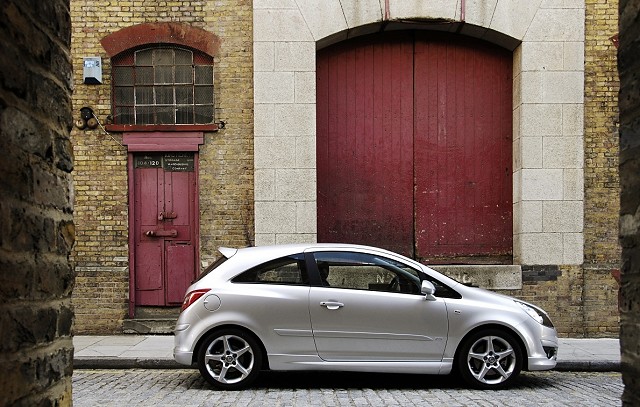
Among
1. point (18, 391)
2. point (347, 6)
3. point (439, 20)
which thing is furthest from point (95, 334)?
point (18, 391)

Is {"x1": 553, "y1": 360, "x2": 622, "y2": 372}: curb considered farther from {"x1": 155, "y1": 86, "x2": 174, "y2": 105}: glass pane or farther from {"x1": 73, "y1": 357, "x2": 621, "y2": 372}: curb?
{"x1": 155, "y1": 86, "x2": 174, "y2": 105}: glass pane

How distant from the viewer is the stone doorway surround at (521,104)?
11.5 metres

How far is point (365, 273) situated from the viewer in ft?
24.7

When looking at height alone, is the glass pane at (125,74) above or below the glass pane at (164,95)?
above

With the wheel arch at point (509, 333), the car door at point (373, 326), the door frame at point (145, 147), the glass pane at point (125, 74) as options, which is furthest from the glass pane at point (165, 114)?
the wheel arch at point (509, 333)

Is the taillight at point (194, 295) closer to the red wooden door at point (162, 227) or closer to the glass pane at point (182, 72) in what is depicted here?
the red wooden door at point (162, 227)

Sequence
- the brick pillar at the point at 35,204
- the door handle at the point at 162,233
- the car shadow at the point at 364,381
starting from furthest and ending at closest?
the door handle at the point at 162,233 → the car shadow at the point at 364,381 → the brick pillar at the point at 35,204

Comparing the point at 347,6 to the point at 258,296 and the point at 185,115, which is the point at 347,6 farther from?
the point at 258,296

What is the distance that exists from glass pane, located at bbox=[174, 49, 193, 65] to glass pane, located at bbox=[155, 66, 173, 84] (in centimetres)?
20

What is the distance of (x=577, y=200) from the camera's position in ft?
37.7

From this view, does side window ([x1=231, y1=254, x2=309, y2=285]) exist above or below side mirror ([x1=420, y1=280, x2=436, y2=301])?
above

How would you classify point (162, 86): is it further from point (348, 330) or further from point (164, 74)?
point (348, 330)

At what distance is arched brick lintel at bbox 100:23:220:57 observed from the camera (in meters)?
11.5

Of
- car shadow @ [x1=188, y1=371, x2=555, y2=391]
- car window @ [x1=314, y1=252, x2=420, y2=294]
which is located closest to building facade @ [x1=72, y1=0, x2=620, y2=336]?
car shadow @ [x1=188, y1=371, x2=555, y2=391]
